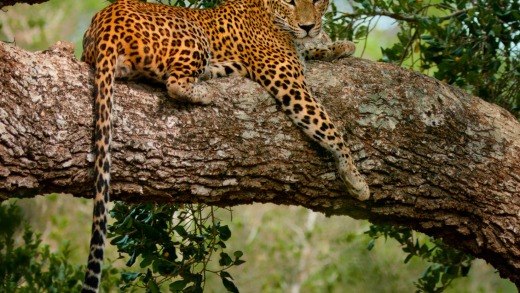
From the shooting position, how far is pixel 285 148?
652 centimetres

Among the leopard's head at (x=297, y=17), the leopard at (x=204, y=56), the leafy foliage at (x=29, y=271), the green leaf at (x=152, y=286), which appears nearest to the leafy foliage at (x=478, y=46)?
the leopard's head at (x=297, y=17)

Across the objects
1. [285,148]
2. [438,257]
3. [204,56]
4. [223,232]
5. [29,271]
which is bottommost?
[29,271]

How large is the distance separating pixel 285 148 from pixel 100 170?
1541 millimetres

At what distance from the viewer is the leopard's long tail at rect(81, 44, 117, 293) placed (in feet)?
18.0

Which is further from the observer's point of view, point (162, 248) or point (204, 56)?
point (162, 248)

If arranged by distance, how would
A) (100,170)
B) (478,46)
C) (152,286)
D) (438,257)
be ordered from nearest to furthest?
(100,170)
(152,286)
(478,46)
(438,257)

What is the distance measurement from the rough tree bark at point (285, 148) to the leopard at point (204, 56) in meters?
0.12

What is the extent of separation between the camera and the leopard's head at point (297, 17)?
7.98 meters

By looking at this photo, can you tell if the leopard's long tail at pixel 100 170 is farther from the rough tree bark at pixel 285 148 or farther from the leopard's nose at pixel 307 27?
the leopard's nose at pixel 307 27

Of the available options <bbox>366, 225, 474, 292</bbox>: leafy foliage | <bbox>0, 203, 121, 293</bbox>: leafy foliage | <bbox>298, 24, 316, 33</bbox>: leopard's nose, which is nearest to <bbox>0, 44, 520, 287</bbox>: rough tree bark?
<bbox>298, 24, 316, 33</bbox>: leopard's nose

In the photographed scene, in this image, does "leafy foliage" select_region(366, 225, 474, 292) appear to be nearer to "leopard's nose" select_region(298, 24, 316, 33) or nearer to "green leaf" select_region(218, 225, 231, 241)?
"green leaf" select_region(218, 225, 231, 241)

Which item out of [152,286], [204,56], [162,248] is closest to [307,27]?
[204,56]

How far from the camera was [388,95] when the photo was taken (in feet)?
23.1

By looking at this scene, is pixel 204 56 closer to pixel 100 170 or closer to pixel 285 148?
pixel 285 148
